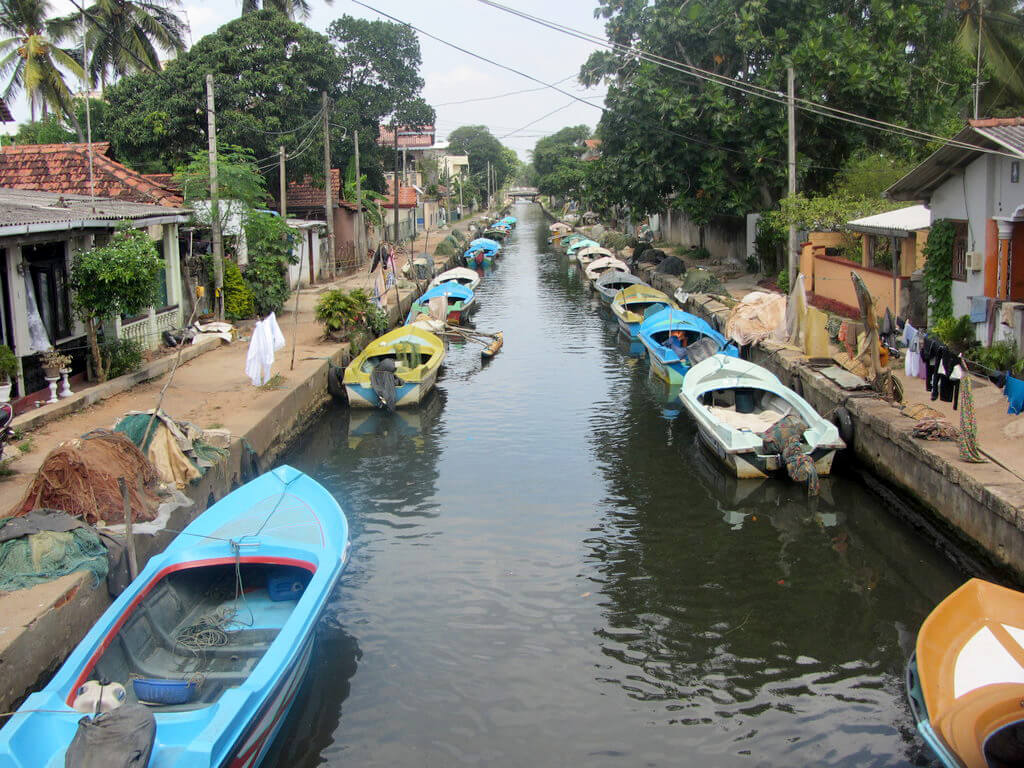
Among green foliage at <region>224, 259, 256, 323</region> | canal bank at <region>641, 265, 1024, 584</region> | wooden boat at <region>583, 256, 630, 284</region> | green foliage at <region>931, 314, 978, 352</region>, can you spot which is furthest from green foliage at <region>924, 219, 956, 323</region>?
wooden boat at <region>583, 256, 630, 284</region>

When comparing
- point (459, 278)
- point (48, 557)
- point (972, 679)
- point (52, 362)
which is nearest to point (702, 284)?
point (459, 278)

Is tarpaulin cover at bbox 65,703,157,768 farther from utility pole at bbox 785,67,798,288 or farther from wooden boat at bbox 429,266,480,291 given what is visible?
wooden boat at bbox 429,266,480,291

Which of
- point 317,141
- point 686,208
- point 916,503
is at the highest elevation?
point 317,141

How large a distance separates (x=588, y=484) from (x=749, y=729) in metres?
6.33

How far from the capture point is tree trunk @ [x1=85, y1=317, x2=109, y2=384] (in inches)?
584

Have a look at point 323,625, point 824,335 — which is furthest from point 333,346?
point 323,625

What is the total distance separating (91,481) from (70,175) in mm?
13917

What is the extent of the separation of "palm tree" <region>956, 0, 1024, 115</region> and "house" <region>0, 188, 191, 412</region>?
80.0 ft

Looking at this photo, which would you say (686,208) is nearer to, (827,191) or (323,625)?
(827,191)

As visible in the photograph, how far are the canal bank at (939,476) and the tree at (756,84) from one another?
12233 mm

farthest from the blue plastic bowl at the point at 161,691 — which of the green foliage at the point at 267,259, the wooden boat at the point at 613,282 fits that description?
the wooden boat at the point at 613,282

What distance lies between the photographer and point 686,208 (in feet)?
98.3

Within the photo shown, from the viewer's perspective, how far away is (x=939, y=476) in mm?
10797

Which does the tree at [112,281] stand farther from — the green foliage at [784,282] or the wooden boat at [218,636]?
the green foliage at [784,282]
